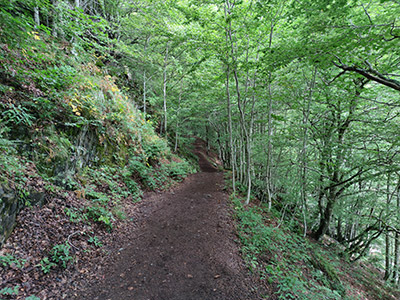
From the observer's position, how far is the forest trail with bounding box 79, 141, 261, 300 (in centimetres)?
301

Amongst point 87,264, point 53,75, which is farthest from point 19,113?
point 87,264

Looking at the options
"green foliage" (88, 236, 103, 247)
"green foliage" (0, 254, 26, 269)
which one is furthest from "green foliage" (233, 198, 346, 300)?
"green foliage" (0, 254, 26, 269)

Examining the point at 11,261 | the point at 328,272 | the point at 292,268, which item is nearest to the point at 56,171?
the point at 11,261

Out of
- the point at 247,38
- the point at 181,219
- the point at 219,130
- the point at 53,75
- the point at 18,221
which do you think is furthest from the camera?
the point at 219,130

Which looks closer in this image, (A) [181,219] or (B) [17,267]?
(B) [17,267]

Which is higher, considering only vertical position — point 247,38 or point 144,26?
point 144,26

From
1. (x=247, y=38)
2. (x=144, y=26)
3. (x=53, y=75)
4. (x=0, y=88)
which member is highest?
(x=144, y=26)

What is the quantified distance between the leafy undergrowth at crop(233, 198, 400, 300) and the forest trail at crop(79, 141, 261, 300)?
48 cm

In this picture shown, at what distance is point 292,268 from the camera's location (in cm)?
473

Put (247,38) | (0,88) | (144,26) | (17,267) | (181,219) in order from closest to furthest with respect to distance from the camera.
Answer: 1. (17,267)
2. (0,88)
3. (181,219)
4. (247,38)
5. (144,26)

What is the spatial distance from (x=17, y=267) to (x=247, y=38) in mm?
9513

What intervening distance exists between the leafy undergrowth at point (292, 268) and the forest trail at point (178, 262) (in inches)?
19.1

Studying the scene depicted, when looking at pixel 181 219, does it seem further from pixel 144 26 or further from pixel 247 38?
pixel 144 26

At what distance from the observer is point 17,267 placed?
2.52m
